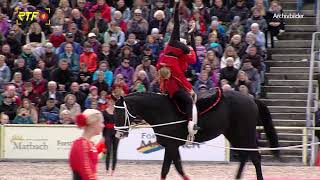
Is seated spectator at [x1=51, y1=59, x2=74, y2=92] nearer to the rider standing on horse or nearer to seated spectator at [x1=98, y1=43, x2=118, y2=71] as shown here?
seated spectator at [x1=98, y1=43, x2=118, y2=71]

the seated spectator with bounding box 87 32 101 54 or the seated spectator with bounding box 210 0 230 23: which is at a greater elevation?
the seated spectator with bounding box 210 0 230 23

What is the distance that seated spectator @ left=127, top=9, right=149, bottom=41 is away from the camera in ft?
73.6

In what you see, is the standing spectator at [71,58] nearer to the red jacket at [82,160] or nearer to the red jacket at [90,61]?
the red jacket at [90,61]

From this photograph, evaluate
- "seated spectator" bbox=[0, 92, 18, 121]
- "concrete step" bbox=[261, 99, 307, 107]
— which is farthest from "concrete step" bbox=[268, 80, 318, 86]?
"seated spectator" bbox=[0, 92, 18, 121]

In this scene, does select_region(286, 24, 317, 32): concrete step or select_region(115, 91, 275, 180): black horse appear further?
select_region(286, 24, 317, 32): concrete step

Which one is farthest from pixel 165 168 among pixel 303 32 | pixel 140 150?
pixel 303 32

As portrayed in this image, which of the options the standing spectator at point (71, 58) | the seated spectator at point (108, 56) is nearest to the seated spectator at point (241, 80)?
the seated spectator at point (108, 56)

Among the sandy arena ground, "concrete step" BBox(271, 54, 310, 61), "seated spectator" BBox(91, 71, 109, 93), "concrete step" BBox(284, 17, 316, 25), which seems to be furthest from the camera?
"concrete step" BBox(284, 17, 316, 25)

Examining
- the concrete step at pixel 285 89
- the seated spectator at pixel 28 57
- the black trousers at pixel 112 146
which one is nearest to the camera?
the black trousers at pixel 112 146

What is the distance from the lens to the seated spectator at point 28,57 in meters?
21.8

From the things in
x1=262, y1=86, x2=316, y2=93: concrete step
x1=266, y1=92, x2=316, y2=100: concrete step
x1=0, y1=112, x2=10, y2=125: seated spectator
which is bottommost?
x1=0, y1=112, x2=10, y2=125: seated spectator

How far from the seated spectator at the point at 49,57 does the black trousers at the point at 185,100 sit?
315 inches

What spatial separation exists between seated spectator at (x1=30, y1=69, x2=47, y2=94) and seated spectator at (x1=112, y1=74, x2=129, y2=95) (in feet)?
6.01

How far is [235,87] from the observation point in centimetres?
2050
